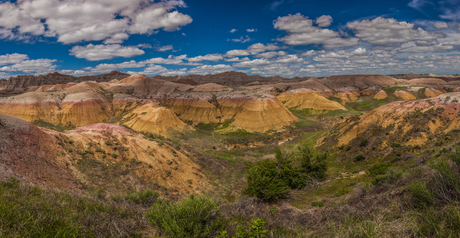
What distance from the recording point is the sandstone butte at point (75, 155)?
12.0 m

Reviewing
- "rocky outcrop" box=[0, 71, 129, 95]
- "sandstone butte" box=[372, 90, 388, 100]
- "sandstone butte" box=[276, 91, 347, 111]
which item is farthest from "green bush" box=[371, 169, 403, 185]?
"rocky outcrop" box=[0, 71, 129, 95]

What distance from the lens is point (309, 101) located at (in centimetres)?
8362

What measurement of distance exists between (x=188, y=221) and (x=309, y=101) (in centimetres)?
8486

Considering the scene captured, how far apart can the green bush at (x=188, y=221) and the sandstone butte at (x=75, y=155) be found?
812 cm

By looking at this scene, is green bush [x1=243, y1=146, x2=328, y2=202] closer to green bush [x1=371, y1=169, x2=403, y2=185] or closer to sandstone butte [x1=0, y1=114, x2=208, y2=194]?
green bush [x1=371, y1=169, x2=403, y2=185]

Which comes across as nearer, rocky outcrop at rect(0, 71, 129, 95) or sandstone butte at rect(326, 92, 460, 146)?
sandstone butte at rect(326, 92, 460, 146)

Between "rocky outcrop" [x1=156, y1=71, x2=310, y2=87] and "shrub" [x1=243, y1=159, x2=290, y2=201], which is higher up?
"rocky outcrop" [x1=156, y1=71, x2=310, y2=87]

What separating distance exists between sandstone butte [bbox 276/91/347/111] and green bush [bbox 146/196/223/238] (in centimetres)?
7918

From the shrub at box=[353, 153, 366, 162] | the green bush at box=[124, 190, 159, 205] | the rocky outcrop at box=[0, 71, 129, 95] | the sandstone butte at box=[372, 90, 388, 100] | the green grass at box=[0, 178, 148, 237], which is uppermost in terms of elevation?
the rocky outcrop at box=[0, 71, 129, 95]

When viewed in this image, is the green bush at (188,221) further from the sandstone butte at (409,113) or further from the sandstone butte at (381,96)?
the sandstone butte at (381,96)

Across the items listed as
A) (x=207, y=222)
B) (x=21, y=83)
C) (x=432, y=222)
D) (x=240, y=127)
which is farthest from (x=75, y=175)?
(x=21, y=83)

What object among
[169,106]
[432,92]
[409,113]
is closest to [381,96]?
[432,92]

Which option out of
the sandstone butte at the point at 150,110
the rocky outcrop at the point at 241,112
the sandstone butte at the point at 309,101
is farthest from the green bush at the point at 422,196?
the sandstone butte at the point at 309,101

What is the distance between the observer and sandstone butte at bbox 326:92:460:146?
73.6ft
